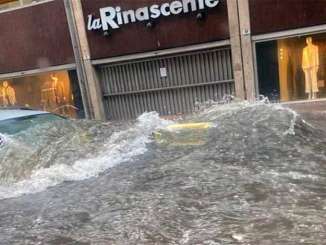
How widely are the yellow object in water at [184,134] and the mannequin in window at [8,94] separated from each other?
9835 mm

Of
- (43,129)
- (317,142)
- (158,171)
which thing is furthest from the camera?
(43,129)

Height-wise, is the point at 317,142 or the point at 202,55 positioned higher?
the point at 202,55

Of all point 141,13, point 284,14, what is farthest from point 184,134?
point 141,13

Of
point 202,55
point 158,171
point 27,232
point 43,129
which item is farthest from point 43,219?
point 202,55

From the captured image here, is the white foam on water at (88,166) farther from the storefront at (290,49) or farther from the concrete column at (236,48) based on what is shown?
the storefront at (290,49)

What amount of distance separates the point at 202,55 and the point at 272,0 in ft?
7.22

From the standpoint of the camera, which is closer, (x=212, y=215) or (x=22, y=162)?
(x=212, y=215)

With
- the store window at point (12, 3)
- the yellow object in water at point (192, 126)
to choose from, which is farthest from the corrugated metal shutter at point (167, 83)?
the yellow object in water at point (192, 126)

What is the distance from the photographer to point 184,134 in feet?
20.4

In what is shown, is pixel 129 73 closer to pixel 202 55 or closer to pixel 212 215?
pixel 202 55

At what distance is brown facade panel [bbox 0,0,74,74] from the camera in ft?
43.3

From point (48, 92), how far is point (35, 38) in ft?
5.46

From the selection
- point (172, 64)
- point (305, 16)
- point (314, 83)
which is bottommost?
point (314, 83)

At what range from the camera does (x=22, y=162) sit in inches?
238
